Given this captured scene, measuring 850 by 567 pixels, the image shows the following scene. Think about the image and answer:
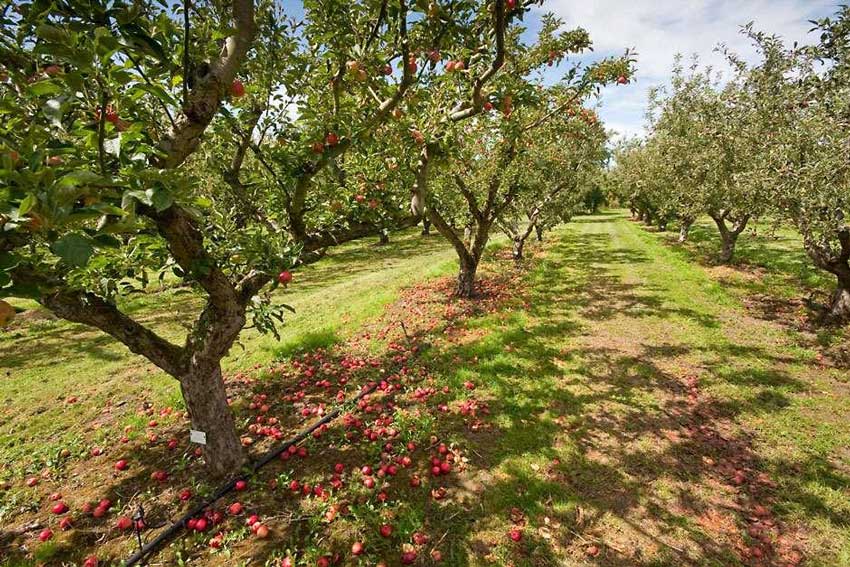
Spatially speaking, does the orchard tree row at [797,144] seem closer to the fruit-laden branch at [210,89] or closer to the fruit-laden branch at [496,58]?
the fruit-laden branch at [496,58]

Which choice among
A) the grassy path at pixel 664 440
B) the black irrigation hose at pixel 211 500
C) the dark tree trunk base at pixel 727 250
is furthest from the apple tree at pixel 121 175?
the dark tree trunk base at pixel 727 250

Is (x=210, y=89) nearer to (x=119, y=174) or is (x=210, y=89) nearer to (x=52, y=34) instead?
(x=119, y=174)

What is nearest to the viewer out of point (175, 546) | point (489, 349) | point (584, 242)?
point (175, 546)

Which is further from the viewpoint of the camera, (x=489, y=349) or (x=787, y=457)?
(x=489, y=349)

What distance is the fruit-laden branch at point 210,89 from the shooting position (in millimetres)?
3270

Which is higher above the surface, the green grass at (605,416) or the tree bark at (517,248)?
the tree bark at (517,248)

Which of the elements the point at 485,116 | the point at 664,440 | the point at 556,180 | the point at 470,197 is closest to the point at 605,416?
the point at 664,440

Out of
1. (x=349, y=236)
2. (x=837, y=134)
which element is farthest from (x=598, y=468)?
(x=837, y=134)

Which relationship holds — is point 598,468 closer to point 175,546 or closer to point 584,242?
point 175,546

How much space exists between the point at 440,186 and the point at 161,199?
1087 centimetres

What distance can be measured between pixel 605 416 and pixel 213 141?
812cm

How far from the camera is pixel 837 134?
27.5 ft

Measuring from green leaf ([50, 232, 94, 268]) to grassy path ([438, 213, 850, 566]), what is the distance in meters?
4.67

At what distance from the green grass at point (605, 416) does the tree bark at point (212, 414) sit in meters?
1.17
